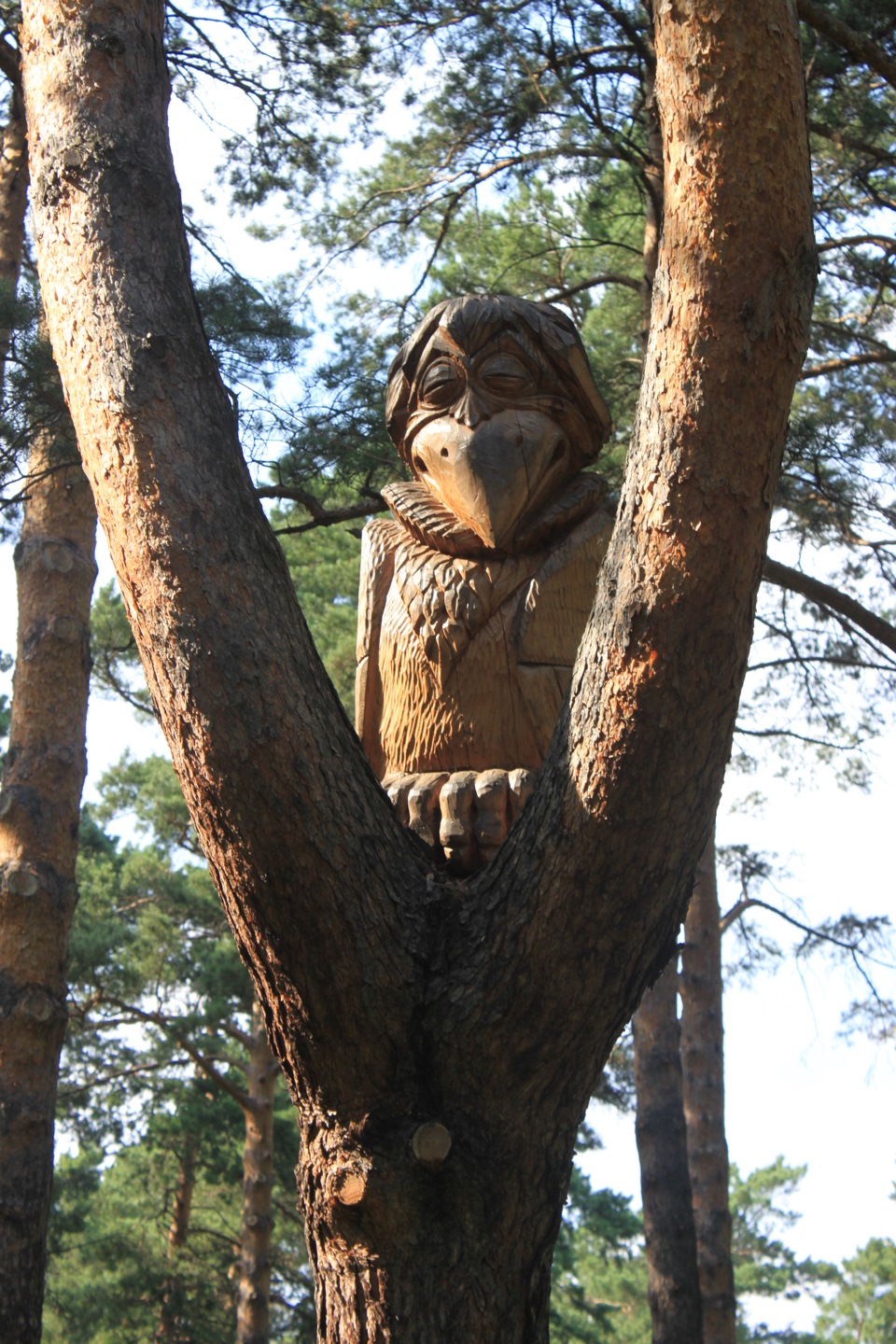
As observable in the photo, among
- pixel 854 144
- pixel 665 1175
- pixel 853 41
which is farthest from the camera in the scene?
pixel 665 1175

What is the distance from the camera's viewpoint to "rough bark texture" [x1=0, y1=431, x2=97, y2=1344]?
5.24 metres

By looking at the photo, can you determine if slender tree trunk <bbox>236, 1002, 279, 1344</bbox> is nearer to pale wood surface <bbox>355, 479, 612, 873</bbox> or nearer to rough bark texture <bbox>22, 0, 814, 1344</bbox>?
pale wood surface <bbox>355, 479, 612, 873</bbox>

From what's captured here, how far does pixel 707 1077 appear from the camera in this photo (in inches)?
388

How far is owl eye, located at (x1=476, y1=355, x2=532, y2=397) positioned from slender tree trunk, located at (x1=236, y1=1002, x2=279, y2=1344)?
25.6 feet

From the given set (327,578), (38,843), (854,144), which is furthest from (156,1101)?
(854,144)

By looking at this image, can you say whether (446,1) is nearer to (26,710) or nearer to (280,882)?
(26,710)

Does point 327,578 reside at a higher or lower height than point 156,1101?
higher

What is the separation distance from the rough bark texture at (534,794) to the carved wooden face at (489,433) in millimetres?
835

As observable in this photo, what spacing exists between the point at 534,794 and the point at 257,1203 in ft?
31.1

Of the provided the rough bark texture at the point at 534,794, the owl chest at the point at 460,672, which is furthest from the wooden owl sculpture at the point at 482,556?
the rough bark texture at the point at 534,794

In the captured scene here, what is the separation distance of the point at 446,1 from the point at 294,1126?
10214 mm

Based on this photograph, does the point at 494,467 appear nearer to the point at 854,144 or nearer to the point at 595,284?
the point at 854,144

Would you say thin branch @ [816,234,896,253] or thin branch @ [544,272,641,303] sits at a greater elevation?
thin branch @ [544,272,641,303]

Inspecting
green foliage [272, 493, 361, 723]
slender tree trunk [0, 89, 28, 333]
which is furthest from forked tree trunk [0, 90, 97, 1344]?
green foliage [272, 493, 361, 723]
